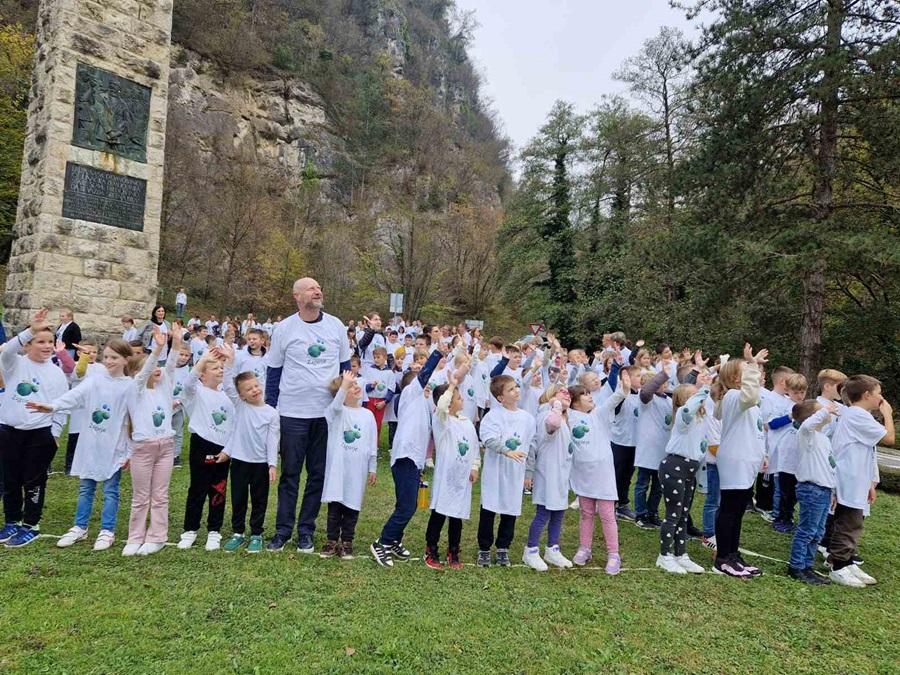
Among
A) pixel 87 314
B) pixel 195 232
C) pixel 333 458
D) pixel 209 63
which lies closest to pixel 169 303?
pixel 195 232

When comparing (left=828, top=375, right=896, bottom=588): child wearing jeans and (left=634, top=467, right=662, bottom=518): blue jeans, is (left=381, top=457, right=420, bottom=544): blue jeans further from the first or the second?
(left=828, top=375, right=896, bottom=588): child wearing jeans

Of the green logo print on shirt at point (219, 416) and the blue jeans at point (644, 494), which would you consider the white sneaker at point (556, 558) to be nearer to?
the blue jeans at point (644, 494)

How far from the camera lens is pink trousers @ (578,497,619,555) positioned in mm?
4969

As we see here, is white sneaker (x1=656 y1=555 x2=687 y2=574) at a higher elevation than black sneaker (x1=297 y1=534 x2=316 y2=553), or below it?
below

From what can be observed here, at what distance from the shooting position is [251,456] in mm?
4770

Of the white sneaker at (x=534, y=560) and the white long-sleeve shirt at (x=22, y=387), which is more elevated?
the white long-sleeve shirt at (x=22, y=387)

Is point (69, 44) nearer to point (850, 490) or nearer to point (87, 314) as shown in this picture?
point (87, 314)

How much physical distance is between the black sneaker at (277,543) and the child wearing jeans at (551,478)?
2068 millimetres

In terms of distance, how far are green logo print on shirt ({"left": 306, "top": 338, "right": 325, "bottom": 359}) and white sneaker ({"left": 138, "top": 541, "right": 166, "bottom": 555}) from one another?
6.35ft

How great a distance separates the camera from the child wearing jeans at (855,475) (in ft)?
16.6

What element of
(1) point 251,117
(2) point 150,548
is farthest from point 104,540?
(1) point 251,117

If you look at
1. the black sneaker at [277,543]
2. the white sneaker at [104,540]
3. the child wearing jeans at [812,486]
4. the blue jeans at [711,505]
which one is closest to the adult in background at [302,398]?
the black sneaker at [277,543]

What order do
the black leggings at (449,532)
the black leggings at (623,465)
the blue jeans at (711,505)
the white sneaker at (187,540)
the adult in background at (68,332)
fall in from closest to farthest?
the white sneaker at (187,540) < the black leggings at (449,532) < the blue jeans at (711,505) < the black leggings at (623,465) < the adult in background at (68,332)

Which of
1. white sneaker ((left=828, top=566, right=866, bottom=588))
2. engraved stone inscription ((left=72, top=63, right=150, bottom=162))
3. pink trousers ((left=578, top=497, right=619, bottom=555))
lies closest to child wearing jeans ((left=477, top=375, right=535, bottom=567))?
pink trousers ((left=578, top=497, right=619, bottom=555))
